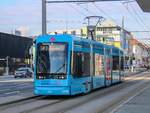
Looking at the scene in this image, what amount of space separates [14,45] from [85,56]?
230ft

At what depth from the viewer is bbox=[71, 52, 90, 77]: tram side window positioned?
89.5ft

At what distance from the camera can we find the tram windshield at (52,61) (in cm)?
2661

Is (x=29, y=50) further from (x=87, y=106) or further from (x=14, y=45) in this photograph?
(x=14, y=45)

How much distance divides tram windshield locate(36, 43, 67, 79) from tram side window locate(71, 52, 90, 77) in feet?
2.08

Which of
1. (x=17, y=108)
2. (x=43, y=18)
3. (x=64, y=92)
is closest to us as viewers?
(x=17, y=108)

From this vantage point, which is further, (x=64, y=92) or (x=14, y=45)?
(x=14, y=45)

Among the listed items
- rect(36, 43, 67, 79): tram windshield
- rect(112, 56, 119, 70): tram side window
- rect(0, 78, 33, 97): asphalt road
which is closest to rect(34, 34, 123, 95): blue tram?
rect(36, 43, 67, 79): tram windshield

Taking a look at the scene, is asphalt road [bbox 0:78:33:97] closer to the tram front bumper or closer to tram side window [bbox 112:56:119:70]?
the tram front bumper

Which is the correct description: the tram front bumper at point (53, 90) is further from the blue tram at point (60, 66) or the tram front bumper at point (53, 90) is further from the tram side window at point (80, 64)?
the tram side window at point (80, 64)

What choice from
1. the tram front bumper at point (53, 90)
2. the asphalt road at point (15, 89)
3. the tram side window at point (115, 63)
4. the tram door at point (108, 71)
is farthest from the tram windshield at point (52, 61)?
the tram side window at point (115, 63)

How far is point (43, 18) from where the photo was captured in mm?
34719

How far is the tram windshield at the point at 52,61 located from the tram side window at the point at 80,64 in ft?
2.08

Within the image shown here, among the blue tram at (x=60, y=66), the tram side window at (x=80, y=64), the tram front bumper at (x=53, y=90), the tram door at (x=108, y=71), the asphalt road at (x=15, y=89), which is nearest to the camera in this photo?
the tram front bumper at (x=53, y=90)

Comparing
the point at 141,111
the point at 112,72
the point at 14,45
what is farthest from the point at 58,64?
the point at 14,45
